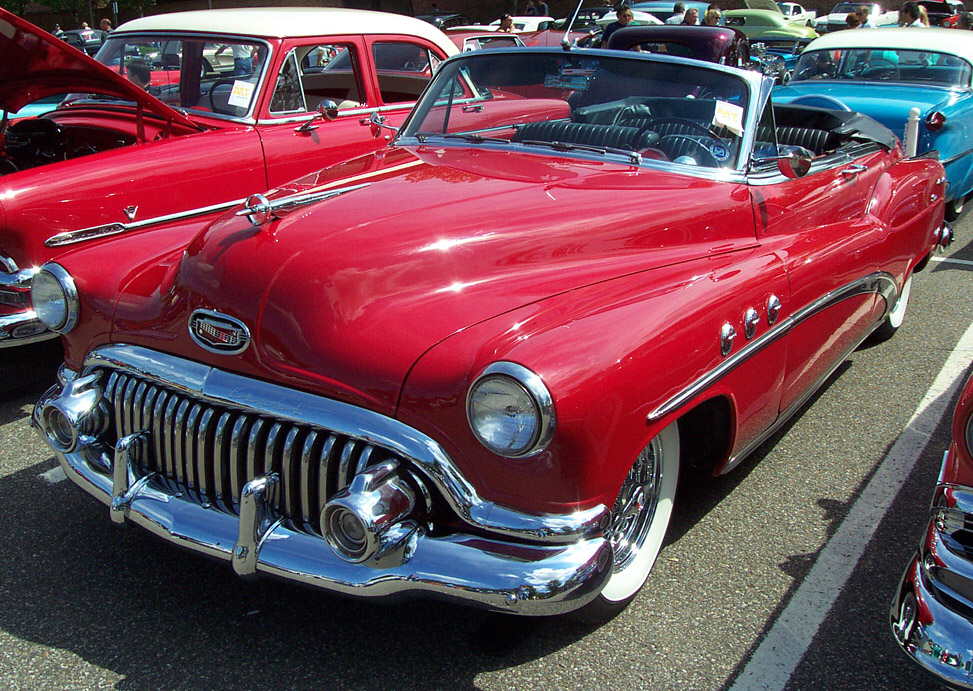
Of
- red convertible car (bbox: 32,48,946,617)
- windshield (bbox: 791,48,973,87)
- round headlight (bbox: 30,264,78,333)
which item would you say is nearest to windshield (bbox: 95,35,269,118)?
red convertible car (bbox: 32,48,946,617)

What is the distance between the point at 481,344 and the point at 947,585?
3.93 feet

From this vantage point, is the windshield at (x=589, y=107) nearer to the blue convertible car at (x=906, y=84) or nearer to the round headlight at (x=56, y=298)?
the round headlight at (x=56, y=298)

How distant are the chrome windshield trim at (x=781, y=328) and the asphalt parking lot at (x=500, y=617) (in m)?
0.69

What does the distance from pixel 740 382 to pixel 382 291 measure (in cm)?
113

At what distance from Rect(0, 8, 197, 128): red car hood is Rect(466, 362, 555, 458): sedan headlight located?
333 centimetres

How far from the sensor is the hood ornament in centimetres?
271

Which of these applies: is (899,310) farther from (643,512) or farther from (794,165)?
(643,512)

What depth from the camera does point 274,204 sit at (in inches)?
112

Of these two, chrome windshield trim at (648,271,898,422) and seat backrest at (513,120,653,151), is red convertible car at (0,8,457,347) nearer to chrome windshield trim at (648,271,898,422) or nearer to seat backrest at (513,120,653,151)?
seat backrest at (513,120,653,151)

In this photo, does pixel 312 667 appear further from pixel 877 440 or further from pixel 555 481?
pixel 877 440

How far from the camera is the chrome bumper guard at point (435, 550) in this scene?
6.91ft

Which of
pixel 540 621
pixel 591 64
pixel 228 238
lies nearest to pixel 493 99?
pixel 591 64

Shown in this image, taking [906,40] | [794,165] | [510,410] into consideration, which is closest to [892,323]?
[794,165]

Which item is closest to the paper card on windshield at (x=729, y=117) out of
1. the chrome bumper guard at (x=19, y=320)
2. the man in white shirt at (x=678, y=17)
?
the chrome bumper guard at (x=19, y=320)
